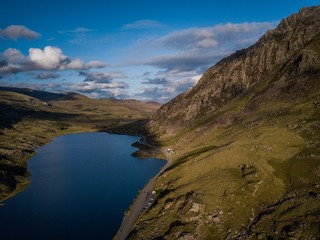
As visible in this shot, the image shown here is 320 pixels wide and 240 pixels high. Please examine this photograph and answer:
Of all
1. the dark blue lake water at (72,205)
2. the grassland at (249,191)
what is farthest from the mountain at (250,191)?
the dark blue lake water at (72,205)

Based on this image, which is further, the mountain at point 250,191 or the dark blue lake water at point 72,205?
the dark blue lake water at point 72,205

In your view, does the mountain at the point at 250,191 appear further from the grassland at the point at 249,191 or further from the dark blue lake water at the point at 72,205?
the dark blue lake water at the point at 72,205

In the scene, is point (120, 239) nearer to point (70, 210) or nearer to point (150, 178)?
point (70, 210)

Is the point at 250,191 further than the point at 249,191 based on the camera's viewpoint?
No

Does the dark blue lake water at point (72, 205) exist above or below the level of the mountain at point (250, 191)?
below

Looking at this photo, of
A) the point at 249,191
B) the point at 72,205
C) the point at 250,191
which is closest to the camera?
the point at 250,191

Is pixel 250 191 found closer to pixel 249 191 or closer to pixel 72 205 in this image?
pixel 249 191

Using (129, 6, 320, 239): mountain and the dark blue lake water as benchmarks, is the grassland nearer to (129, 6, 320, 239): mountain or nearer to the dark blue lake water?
(129, 6, 320, 239): mountain

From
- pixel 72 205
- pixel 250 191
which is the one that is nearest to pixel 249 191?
pixel 250 191

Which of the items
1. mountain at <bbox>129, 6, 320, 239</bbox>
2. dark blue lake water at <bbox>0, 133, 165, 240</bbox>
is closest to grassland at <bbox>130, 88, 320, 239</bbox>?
mountain at <bbox>129, 6, 320, 239</bbox>

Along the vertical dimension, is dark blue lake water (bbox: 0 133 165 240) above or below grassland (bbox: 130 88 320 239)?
below

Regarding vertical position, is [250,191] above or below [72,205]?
above
